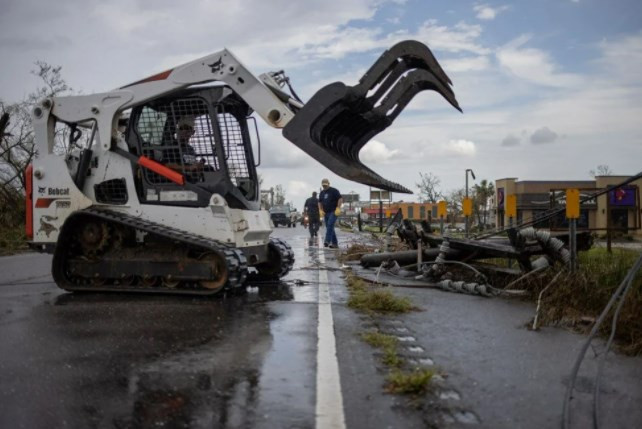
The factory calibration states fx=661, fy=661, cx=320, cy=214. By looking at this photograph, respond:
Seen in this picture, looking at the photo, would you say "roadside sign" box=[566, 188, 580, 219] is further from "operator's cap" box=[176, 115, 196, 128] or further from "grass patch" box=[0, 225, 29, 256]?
"grass patch" box=[0, 225, 29, 256]

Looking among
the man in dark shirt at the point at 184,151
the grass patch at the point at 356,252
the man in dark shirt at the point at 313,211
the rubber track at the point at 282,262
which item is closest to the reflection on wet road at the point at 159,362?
the rubber track at the point at 282,262

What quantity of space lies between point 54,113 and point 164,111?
1675mm

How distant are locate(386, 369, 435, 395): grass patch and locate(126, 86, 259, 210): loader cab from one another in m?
5.18

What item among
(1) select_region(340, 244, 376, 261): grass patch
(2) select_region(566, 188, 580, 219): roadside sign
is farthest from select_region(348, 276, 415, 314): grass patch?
(1) select_region(340, 244, 376, 261): grass patch

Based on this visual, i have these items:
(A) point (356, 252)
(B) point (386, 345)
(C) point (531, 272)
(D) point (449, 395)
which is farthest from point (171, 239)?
(A) point (356, 252)

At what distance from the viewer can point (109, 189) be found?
9.00 meters

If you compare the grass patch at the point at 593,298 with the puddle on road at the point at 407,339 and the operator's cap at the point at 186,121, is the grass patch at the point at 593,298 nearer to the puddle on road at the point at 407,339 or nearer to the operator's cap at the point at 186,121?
the puddle on road at the point at 407,339

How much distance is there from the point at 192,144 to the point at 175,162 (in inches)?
13.1

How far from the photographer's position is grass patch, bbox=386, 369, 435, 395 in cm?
377

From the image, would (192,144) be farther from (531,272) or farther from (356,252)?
(356,252)

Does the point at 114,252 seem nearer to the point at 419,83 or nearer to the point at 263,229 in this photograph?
the point at 263,229

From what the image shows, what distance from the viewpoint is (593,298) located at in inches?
267

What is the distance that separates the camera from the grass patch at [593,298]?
5.38 m

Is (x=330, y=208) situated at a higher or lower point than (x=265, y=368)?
higher
